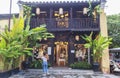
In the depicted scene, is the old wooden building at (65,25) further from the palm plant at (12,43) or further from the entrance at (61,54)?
the palm plant at (12,43)

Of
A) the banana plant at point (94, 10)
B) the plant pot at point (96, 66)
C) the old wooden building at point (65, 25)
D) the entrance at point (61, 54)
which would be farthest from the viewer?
the entrance at point (61, 54)

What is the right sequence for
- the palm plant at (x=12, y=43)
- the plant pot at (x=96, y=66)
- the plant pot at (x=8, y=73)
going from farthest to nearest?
the plant pot at (x=96, y=66) < the palm plant at (x=12, y=43) < the plant pot at (x=8, y=73)

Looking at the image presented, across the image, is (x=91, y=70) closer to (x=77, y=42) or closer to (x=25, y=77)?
(x=77, y=42)

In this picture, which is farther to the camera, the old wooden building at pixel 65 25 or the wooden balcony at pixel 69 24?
the old wooden building at pixel 65 25

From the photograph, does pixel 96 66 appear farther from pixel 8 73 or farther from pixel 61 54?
pixel 8 73

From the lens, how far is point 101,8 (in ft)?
67.7

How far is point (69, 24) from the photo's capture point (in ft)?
68.8

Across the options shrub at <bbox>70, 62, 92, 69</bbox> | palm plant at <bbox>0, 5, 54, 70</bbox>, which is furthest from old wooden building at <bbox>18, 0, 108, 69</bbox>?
palm plant at <bbox>0, 5, 54, 70</bbox>

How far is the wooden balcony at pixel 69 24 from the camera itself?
819 inches

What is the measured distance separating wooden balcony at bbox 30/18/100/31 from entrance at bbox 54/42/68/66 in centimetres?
217

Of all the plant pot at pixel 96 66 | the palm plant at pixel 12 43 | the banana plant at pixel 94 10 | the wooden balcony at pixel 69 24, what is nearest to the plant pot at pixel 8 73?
the palm plant at pixel 12 43

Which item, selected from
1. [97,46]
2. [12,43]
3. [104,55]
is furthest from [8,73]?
[104,55]

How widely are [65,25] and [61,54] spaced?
322 cm

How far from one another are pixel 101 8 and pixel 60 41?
4889 millimetres
